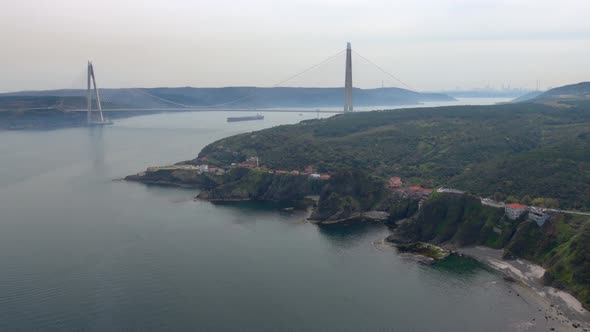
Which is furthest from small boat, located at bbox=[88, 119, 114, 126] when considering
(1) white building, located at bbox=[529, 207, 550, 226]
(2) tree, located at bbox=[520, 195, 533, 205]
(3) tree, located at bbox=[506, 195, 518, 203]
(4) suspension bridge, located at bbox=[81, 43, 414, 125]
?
(1) white building, located at bbox=[529, 207, 550, 226]

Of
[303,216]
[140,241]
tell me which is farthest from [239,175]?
[140,241]

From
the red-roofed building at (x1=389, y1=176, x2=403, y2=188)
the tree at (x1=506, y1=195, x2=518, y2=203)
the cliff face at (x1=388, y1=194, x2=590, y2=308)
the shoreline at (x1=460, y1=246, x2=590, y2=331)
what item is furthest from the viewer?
the red-roofed building at (x1=389, y1=176, x2=403, y2=188)

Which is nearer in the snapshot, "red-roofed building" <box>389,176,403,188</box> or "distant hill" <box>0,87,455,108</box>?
"red-roofed building" <box>389,176,403,188</box>

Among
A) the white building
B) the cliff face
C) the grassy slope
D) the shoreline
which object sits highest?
the grassy slope

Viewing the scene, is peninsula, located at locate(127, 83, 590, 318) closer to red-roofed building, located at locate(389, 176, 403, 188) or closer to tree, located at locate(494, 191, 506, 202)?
tree, located at locate(494, 191, 506, 202)

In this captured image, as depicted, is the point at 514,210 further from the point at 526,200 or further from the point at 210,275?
the point at 210,275

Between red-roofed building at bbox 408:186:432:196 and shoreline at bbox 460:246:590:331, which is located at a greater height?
red-roofed building at bbox 408:186:432:196
